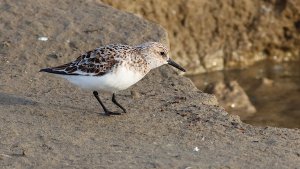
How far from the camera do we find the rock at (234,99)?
11.1 metres

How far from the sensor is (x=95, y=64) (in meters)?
7.59

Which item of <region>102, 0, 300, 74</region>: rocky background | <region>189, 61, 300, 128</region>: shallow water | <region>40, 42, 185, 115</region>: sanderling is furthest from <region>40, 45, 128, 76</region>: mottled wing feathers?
<region>102, 0, 300, 74</region>: rocky background

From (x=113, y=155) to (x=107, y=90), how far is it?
1.10 metres

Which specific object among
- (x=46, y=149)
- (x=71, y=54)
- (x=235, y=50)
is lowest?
(x=46, y=149)

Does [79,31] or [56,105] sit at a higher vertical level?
[79,31]

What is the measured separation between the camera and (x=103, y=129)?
7.43 m

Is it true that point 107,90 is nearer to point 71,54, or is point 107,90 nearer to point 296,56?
point 71,54

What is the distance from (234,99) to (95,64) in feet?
13.2

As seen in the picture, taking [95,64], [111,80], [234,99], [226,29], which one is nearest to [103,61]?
[95,64]

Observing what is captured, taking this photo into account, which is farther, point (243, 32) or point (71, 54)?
point (243, 32)

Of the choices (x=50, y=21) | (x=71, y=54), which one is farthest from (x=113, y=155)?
(x=50, y=21)

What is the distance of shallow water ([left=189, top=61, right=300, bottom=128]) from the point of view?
1086 cm

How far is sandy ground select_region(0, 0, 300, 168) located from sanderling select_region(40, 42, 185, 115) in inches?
14.5

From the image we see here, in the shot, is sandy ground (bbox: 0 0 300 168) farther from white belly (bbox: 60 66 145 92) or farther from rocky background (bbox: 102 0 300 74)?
rocky background (bbox: 102 0 300 74)
